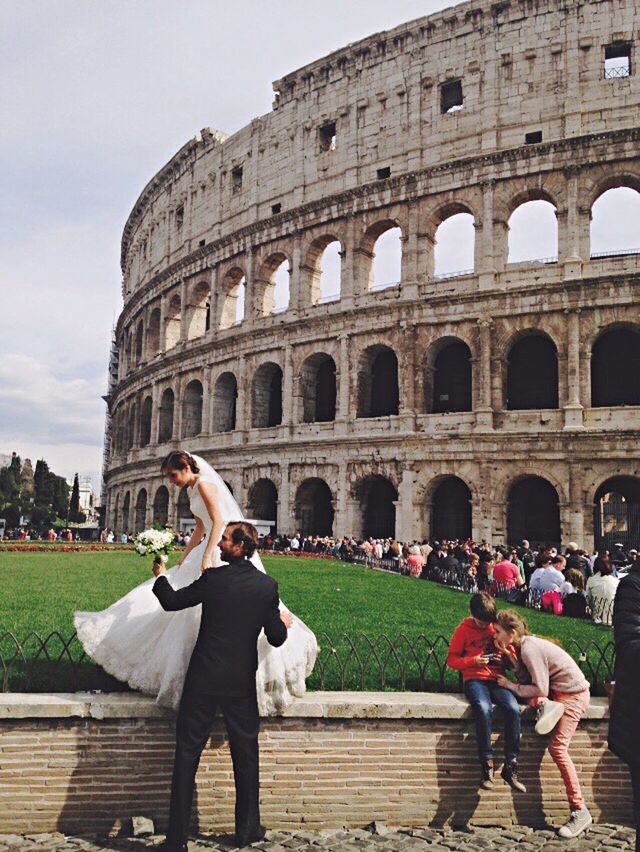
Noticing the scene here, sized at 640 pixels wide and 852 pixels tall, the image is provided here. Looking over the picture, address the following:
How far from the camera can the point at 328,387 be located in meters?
30.5

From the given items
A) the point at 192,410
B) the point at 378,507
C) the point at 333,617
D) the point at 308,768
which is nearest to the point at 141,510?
the point at 192,410


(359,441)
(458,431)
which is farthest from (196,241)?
(458,431)

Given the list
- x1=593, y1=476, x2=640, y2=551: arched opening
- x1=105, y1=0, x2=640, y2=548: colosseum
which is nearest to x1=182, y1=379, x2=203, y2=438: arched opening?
x1=105, y1=0, x2=640, y2=548: colosseum

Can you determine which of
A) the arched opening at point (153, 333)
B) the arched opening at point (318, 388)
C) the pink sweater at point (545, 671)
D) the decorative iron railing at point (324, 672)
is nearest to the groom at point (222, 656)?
the decorative iron railing at point (324, 672)

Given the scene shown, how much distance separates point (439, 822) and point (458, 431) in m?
19.9

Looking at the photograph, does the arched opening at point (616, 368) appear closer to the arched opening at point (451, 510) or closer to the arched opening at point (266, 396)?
the arched opening at point (451, 510)

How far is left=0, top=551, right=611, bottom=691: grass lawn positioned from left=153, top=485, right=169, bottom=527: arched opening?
16.6 m

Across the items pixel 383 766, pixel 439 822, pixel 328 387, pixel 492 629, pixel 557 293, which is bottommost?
pixel 439 822

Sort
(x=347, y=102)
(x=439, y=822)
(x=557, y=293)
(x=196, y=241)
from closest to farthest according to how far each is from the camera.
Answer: (x=439, y=822), (x=557, y=293), (x=347, y=102), (x=196, y=241)

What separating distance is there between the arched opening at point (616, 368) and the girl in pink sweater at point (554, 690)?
20.2 metres

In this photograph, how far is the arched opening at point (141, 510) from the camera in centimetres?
3878

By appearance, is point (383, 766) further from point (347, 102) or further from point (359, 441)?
point (347, 102)

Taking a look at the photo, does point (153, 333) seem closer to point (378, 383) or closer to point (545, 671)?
point (378, 383)

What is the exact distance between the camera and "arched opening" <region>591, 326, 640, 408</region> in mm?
24688
